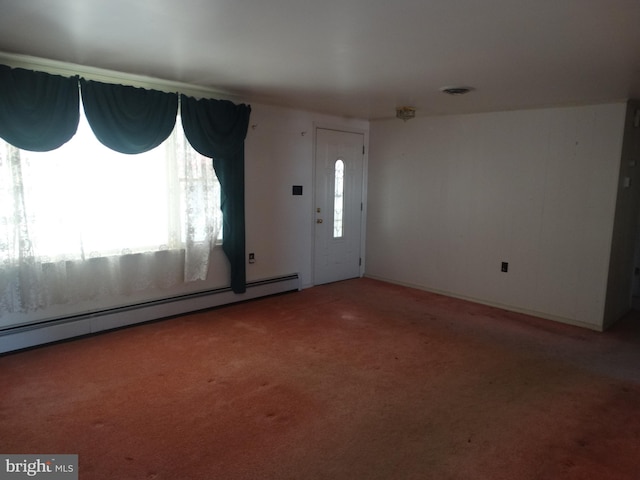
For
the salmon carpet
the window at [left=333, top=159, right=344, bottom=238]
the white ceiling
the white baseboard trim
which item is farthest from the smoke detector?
the salmon carpet

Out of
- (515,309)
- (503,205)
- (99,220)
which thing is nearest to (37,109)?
(99,220)

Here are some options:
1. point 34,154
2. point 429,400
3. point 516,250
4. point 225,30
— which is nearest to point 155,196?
point 34,154

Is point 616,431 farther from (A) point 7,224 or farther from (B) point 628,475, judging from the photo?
(A) point 7,224

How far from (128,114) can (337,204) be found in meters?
2.90

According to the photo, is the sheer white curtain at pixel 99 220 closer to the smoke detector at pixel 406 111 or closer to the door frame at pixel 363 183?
the door frame at pixel 363 183

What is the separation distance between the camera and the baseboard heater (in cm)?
345

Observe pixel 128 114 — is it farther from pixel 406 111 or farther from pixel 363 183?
pixel 363 183

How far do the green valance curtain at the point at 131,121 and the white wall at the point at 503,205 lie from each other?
2.20 meters

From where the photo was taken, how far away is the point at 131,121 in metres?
3.70

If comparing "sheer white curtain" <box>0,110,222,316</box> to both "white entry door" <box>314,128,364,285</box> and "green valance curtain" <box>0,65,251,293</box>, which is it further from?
"white entry door" <box>314,128,364,285</box>

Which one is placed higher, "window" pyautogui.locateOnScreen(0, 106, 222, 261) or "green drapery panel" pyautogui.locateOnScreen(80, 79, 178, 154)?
"green drapery panel" pyautogui.locateOnScreen(80, 79, 178, 154)

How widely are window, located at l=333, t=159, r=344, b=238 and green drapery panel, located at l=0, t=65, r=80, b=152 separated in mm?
3159

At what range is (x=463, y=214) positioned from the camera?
518cm

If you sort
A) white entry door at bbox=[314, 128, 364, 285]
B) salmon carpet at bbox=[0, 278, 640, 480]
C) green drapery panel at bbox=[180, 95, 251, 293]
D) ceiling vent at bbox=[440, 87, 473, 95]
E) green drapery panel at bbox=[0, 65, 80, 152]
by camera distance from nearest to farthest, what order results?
salmon carpet at bbox=[0, 278, 640, 480] → green drapery panel at bbox=[0, 65, 80, 152] → ceiling vent at bbox=[440, 87, 473, 95] → green drapery panel at bbox=[180, 95, 251, 293] → white entry door at bbox=[314, 128, 364, 285]
